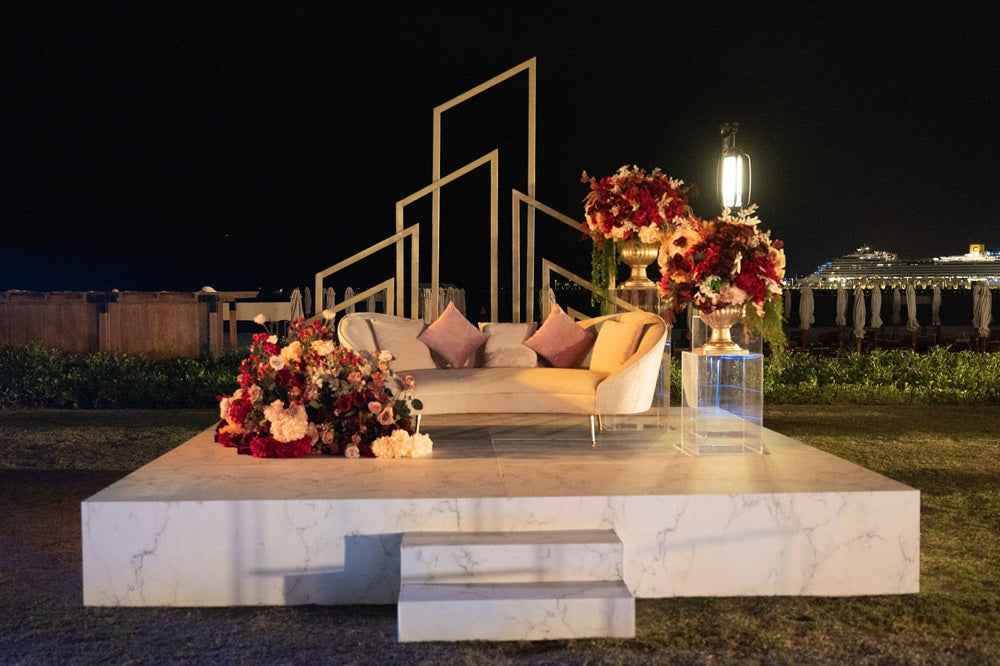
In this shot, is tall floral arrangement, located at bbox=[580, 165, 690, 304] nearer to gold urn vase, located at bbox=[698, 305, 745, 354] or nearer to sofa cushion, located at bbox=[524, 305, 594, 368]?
sofa cushion, located at bbox=[524, 305, 594, 368]

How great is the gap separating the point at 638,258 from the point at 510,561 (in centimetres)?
356

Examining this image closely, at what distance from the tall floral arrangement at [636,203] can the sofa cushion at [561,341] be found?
25.7 inches

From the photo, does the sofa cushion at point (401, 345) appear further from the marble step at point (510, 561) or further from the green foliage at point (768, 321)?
the marble step at point (510, 561)

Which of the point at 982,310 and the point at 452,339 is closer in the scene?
the point at 452,339

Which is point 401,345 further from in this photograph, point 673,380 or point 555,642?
point 673,380

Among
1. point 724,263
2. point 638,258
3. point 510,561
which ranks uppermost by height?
point 638,258

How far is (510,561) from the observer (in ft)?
13.0

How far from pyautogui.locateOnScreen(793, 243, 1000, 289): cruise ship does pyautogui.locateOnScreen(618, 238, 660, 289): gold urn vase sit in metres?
84.3

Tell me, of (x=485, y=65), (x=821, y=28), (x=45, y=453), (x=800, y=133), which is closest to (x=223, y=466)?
(x=45, y=453)

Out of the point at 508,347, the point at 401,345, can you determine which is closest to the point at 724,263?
the point at 508,347

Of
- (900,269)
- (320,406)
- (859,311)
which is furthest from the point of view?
(900,269)

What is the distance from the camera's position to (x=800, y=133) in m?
18.2

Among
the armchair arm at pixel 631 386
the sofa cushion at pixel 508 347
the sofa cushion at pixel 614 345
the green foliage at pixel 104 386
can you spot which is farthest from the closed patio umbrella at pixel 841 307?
the armchair arm at pixel 631 386

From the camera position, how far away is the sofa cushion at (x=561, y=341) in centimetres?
702
